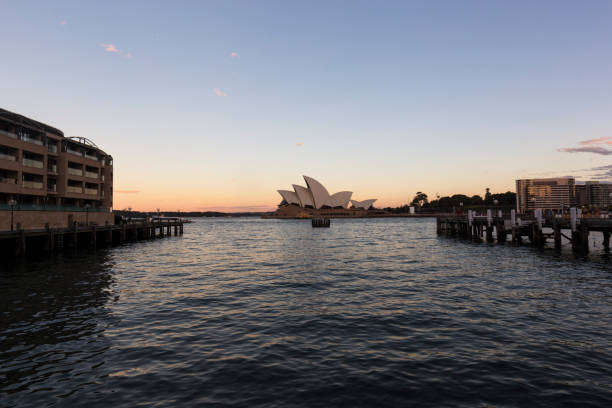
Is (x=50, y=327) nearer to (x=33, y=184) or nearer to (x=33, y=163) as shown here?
(x=33, y=184)

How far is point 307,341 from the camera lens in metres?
10.3

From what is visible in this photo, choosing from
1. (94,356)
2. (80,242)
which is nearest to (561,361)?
(94,356)

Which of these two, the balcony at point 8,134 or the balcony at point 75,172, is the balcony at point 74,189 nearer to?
the balcony at point 75,172

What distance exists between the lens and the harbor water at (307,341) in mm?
7188

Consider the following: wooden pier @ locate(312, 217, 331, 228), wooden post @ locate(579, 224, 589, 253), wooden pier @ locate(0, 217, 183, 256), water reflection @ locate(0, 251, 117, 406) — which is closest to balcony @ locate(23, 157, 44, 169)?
wooden pier @ locate(0, 217, 183, 256)

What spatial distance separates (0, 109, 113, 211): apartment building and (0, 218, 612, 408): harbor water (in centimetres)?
2463

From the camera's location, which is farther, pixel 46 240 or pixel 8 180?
pixel 8 180

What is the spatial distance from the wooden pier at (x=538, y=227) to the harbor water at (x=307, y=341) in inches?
554

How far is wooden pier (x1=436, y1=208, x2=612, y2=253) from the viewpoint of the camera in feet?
105

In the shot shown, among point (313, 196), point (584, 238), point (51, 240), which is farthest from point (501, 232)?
point (313, 196)

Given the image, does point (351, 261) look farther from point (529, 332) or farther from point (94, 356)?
point (94, 356)

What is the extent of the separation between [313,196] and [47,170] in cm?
13433

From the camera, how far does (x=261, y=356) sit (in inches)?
359

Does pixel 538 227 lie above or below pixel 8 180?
below
